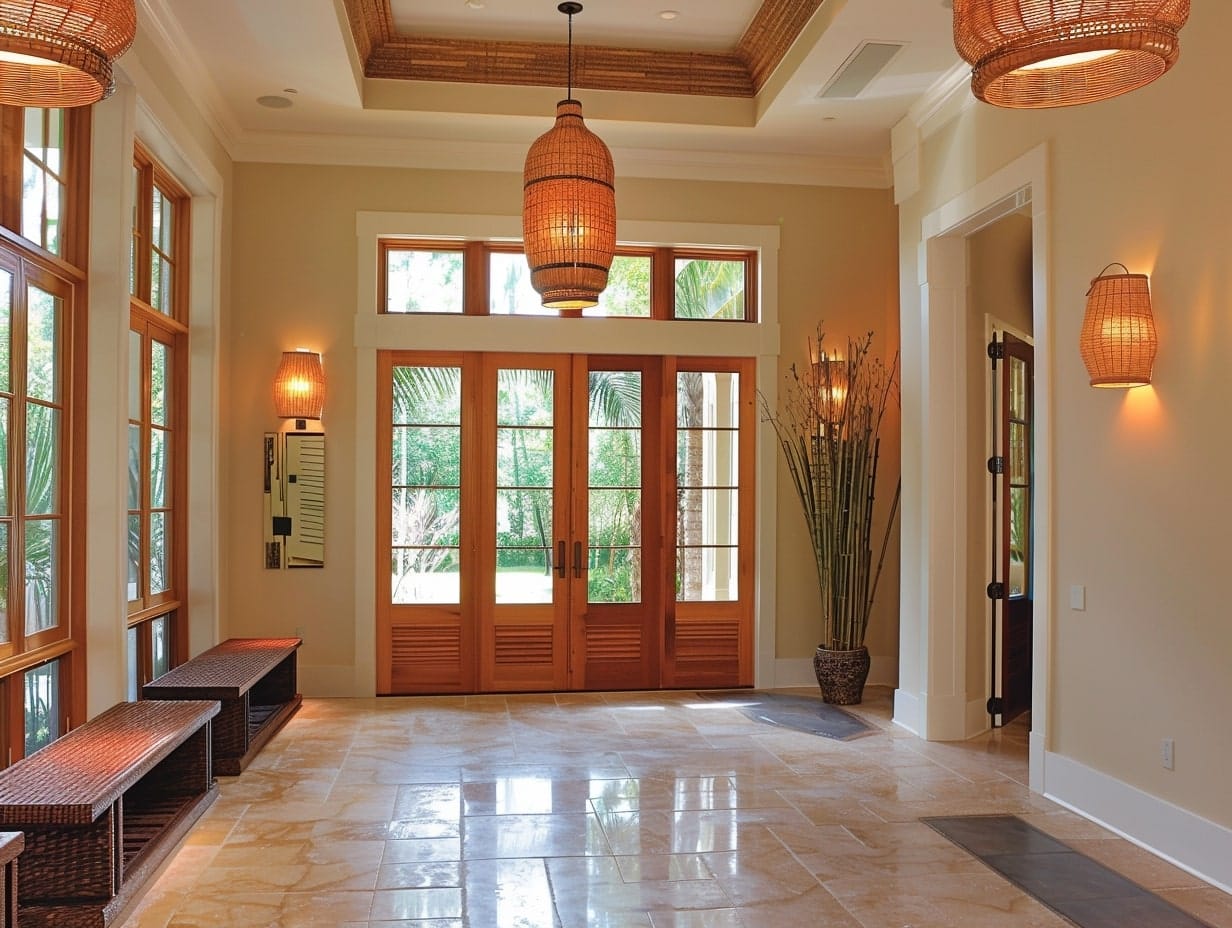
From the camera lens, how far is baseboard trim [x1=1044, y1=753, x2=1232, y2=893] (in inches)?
152

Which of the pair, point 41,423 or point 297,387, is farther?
point 297,387

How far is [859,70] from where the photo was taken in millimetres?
5875

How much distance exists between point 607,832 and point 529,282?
13.0 ft

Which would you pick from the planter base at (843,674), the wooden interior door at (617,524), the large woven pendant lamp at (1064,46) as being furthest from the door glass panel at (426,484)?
the large woven pendant lamp at (1064,46)

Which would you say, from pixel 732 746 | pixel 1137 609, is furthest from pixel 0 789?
pixel 1137 609

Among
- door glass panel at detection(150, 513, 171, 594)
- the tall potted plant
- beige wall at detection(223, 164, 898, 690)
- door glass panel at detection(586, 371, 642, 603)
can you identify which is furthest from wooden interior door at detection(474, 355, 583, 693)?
door glass panel at detection(150, 513, 171, 594)

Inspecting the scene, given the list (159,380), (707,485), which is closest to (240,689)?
(159,380)

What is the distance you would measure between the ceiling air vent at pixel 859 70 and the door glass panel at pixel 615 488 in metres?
2.27

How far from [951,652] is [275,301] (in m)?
4.74

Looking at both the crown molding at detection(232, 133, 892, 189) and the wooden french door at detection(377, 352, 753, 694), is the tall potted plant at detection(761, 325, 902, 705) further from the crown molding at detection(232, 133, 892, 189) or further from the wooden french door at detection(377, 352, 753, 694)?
the crown molding at detection(232, 133, 892, 189)

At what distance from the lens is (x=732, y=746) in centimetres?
592

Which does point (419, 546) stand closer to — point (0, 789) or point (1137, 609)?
point (0, 789)

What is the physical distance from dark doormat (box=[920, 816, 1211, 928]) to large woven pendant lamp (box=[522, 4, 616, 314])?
265 cm

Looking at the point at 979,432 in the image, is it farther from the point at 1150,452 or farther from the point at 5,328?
the point at 5,328
